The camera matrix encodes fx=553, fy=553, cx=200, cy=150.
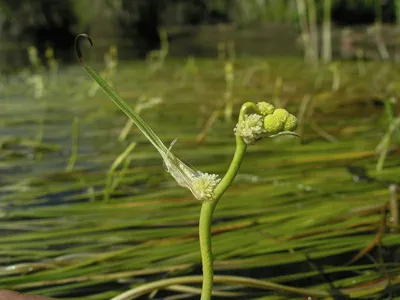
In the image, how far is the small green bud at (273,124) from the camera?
243mm

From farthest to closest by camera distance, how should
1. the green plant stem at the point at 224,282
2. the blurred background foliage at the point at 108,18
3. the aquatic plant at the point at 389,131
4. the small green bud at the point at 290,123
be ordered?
the blurred background foliage at the point at 108,18 → the aquatic plant at the point at 389,131 → the green plant stem at the point at 224,282 → the small green bud at the point at 290,123

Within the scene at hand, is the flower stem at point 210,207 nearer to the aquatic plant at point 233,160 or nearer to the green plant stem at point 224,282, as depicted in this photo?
the aquatic plant at point 233,160

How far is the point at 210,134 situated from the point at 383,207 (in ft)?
1.82

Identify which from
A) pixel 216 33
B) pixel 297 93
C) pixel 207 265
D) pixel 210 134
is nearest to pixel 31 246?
pixel 207 265

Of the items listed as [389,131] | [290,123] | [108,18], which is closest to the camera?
[290,123]

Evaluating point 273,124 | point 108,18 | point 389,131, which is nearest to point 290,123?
point 273,124

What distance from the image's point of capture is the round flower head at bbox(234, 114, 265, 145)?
0.25 m

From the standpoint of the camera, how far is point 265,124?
246 millimetres

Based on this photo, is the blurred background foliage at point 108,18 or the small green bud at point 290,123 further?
the blurred background foliage at point 108,18

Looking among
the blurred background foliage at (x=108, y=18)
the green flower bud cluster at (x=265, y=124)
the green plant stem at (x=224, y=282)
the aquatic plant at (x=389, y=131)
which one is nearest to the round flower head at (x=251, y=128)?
the green flower bud cluster at (x=265, y=124)

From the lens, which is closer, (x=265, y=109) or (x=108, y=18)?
(x=265, y=109)

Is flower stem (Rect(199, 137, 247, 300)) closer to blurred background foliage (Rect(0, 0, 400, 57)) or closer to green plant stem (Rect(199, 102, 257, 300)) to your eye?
green plant stem (Rect(199, 102, 257, 300))

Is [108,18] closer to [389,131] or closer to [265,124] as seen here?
[389,131]

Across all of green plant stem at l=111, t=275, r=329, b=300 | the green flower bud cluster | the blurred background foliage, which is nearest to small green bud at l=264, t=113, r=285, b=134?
the green flower bud cluster
